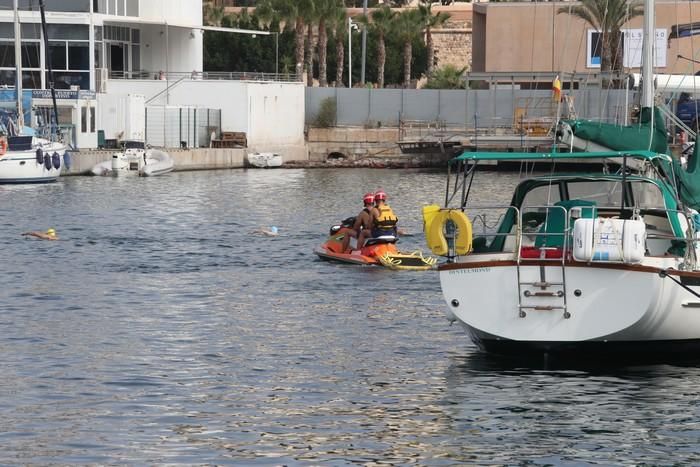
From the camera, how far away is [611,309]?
20078mm

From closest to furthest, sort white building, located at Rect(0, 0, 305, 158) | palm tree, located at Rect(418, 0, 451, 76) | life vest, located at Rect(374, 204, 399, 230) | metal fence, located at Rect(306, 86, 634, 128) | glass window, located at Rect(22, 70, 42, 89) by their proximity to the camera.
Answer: life vest, located at Rect(374, 204, 399, 230), white building, located at Rect(0, 0, 305, 158), glass window, located at Rect(22, 70, 42, 89), metal fence, located at Rect(306, 86, 634, 128), palm tree, located at Rect(418, 0, 451, 76)

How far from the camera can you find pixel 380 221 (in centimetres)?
3322

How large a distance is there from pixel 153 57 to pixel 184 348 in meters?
66.2

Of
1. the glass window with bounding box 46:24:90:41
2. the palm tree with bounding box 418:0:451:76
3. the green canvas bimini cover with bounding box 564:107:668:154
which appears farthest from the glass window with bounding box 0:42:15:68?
the green canvas bimini cover with bounding box 564:107:668:154

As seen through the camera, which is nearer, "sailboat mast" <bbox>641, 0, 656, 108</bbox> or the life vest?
"sailboat mast" <bbox>641, 0, 656, 108</bbox>

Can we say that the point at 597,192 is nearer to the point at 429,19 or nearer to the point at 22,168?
the point at 22,168

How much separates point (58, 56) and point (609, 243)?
2529 inches

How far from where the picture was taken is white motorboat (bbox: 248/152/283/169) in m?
80.6

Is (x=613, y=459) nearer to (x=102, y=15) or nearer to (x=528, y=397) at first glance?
(x=528, y=397)

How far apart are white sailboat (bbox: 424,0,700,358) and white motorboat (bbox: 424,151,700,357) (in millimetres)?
13

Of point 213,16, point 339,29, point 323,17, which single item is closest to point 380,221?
point 323,17

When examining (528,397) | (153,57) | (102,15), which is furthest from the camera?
(153,57)

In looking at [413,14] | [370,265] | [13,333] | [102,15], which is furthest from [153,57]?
[13,333]

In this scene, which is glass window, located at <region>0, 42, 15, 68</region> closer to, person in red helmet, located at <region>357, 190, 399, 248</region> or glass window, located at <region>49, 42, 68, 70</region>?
glass window, located at <region>49, 42, 68, 70</region>
